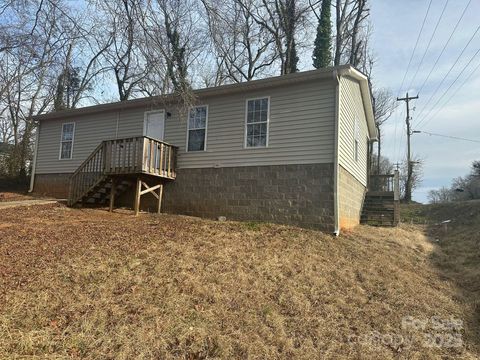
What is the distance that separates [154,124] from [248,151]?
4133mm

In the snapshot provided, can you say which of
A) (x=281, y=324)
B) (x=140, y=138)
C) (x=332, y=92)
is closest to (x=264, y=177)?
(x=332, y=92)

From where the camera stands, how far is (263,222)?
11.4 meters

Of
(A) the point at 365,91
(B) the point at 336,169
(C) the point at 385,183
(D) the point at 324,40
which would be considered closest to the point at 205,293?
(B) the point at 336,169

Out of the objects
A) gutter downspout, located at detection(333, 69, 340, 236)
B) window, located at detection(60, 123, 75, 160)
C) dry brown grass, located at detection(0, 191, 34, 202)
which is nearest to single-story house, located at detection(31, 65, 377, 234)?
gutter downspout, located at detection(333, 69, 340, 236)

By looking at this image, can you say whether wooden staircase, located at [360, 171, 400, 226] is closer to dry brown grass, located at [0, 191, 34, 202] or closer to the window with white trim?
the window with white trim

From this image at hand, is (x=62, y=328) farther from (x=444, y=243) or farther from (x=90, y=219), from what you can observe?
(x=444, y=243)

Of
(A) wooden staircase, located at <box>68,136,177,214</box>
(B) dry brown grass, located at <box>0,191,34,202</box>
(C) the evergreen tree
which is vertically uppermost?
(C) the evergreen tree

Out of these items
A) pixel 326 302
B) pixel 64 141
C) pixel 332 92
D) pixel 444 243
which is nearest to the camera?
pixel 326 302

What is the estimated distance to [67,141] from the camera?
54.1 ft

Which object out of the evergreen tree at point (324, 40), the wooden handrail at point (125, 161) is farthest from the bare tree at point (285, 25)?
the wooden handrail at point (125, 161)

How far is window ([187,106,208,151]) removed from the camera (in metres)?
13.1

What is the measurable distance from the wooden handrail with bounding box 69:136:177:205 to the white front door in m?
1.07

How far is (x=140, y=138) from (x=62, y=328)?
7.78 metres

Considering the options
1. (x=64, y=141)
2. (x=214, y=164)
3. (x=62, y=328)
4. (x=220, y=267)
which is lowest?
(x=62, y=328)
